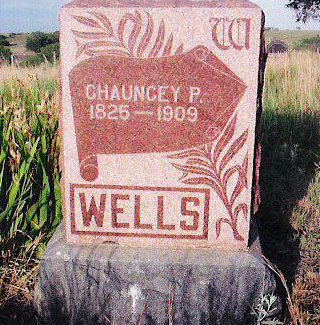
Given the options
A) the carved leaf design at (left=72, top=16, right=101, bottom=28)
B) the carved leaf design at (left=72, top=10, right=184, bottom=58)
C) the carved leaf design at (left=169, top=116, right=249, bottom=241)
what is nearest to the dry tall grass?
the carved leaf design at (left=169, top=116, right=249, bottom=241)

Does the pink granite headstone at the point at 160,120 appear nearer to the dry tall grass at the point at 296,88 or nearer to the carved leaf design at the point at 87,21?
the carved leaf design at the point at 87,21

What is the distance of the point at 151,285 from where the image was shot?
209cm

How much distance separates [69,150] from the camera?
2.08 meters

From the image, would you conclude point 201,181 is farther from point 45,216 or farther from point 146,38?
point 45,216

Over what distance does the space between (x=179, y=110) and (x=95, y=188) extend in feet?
1.61

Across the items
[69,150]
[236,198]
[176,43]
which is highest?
[176,43]

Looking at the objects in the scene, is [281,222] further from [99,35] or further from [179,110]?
[99,35]

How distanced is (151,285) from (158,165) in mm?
514

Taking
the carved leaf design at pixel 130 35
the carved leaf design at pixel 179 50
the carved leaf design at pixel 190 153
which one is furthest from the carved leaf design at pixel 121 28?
the carved leaf design at pixel 190 153

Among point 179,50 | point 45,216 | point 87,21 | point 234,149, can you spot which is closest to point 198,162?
point 234,149

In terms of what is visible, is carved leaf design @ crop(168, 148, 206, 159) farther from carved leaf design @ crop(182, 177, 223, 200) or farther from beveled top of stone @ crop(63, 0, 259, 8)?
beveled top of stone @ crop(63, 0, 259, 8)

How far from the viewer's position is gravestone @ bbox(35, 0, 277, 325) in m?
1.96

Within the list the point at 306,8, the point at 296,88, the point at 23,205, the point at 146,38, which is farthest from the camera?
the point at 306,8

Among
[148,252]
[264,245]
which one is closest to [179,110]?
[148,252]
